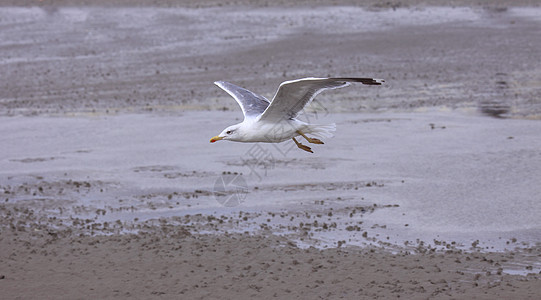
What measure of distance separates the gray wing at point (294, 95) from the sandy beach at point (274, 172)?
2.43 metres

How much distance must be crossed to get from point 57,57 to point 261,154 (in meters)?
13.1

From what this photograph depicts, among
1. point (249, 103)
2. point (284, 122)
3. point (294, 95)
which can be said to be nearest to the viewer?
point (294, 95)

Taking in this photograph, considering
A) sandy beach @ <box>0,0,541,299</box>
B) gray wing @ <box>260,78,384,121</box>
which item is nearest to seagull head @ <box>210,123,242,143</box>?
gray wing @ <box>260,78,384,121</box>

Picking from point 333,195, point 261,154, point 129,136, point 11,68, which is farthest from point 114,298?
point 11,68

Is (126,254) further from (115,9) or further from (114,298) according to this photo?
(115,9)

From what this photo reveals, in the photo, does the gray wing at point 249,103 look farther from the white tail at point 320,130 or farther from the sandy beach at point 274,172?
the sandy beach at point 274,172

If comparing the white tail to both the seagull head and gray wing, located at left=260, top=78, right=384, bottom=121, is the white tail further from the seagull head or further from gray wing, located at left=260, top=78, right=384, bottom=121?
the seagull head

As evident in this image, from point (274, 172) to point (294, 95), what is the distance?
5937 mm

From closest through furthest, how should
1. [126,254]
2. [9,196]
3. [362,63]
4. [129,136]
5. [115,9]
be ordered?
[126,254] < [9,196] < [129,136] < [362,63] < [115,9]

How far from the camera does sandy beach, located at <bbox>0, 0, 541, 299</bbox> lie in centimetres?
1096

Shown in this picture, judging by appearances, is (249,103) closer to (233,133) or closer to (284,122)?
(233,133)

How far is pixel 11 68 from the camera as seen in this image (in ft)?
84.5

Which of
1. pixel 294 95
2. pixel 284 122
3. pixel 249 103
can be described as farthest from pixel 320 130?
pixel 249 103

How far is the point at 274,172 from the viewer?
1498 cm
